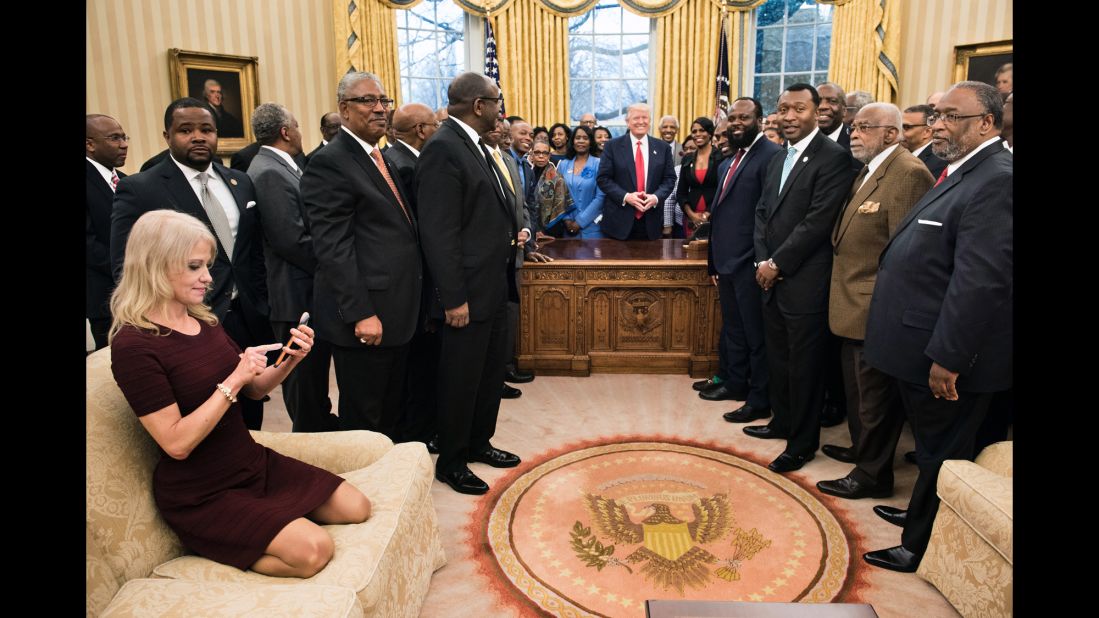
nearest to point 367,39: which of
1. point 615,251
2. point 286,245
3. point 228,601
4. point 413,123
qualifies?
point 413,123

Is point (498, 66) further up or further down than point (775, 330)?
further up

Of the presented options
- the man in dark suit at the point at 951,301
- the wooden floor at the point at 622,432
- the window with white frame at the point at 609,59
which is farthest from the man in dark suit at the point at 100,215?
the window with white frame at the point at 609,59

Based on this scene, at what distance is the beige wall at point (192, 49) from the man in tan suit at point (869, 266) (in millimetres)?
6326

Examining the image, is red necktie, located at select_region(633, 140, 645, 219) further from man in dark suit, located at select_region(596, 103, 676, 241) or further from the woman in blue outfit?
the woman in blue outfit

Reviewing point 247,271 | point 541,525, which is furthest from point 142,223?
point 541,525

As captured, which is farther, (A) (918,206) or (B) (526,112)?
(B) (526,112)

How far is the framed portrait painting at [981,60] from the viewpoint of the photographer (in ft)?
24.3

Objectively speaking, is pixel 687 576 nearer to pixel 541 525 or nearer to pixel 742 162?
pixel 541 525

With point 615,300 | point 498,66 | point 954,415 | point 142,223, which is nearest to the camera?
point 142,223

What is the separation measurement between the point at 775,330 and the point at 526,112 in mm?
5732

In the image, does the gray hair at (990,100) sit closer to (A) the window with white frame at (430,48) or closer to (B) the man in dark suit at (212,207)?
(B) the man in dark suit at (212,207)

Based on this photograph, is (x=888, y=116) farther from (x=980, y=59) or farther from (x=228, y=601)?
(x=980, y=59)

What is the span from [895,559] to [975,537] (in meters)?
0.45

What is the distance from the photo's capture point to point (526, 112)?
856 cm
